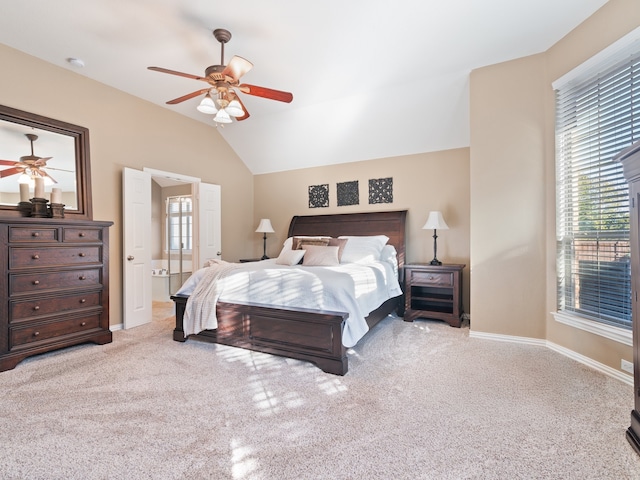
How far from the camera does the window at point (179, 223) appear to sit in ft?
21.9

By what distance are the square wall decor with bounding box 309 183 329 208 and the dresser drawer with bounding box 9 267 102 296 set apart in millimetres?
3278

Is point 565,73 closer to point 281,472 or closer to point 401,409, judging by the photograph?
point 401,409

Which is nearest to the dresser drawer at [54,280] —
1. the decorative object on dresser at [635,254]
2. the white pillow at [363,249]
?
Result: the white pillow at [363,249]

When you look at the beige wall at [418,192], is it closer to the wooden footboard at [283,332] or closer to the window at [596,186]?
the window at [596,186]

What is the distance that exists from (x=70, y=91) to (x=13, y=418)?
10.7ft

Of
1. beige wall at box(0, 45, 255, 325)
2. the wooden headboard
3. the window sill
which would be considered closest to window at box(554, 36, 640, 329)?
the window sill

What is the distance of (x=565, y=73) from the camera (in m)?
2.97

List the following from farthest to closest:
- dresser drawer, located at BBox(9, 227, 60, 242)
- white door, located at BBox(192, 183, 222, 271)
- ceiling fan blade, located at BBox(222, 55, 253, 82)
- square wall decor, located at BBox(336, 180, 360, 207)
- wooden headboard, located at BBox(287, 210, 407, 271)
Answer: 1. square wall decor, located at BBox(336, 180, 360, 207)
2. white door, located at BBox(192, 183, 222, 271)
3. wooden headboard, located at BBox(287, 210, 407, 271)
4. dresser drawer, located at BBox(9, 227, 60, 242)
5. ceiling fan blade, located at BBox(222, 55, 253, 82)

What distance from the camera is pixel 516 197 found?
3330mm

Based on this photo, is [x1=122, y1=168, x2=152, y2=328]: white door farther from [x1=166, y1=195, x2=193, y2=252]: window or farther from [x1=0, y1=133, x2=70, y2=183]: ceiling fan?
[x1=166, y1=195, x2=193, y2=252]: window

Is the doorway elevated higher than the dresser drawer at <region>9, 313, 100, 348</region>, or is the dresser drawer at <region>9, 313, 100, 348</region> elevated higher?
the doorway

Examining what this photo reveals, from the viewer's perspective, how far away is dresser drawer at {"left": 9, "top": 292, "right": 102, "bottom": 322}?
2.81 meters

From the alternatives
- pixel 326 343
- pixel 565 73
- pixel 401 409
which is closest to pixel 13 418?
pixel 326 343

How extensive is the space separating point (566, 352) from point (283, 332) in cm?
254
